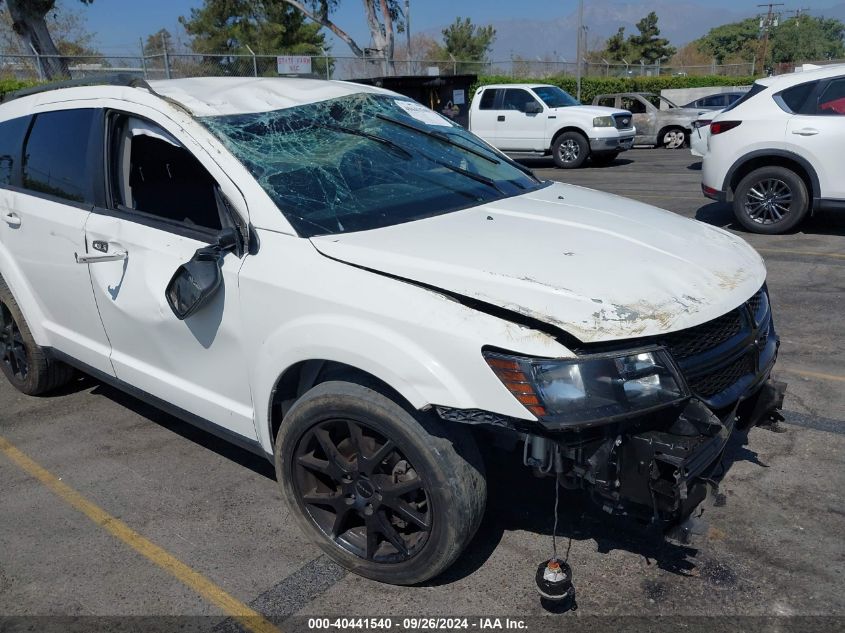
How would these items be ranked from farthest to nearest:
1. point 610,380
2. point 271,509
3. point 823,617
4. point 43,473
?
1. point 43,473
2. point 271,509
3. point 823,617
4. point 610,380

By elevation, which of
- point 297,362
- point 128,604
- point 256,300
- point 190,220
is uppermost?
point 190,220

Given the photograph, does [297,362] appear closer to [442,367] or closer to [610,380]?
[442,367]

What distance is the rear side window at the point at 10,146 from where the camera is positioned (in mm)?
4375

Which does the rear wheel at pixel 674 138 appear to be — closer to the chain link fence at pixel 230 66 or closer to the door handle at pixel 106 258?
the chain link fence at pixel 230 66

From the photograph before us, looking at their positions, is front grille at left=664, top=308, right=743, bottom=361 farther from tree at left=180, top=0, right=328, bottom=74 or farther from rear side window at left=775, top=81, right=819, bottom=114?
tree at left=180, top=0, right=328, bottom=74

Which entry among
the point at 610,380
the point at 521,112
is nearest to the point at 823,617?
the point at 610,380

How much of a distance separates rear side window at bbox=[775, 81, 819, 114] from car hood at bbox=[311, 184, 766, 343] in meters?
5.64

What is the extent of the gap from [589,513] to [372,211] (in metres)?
1.62

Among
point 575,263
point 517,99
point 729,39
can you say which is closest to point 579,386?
point 575,263

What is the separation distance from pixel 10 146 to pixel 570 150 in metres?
14.0

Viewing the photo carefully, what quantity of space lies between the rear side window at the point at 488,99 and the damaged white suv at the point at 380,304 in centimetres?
1407

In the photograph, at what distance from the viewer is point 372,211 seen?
320 centimetres

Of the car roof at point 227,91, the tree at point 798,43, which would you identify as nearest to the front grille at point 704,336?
the car roof at point 227,91

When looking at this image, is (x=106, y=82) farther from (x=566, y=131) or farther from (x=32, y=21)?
(x=32, y=21)
